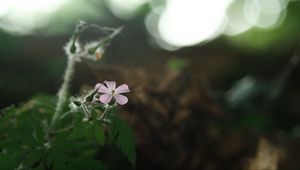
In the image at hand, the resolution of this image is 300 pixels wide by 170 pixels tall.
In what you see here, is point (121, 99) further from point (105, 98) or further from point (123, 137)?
point (123, 137)

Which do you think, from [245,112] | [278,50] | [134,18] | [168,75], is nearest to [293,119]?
[245,112]

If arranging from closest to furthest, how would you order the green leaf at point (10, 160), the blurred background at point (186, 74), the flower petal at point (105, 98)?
the flower petal at point (105, 98) → the green leaf at point (10, 160) → the blurred background at point (186, 74)

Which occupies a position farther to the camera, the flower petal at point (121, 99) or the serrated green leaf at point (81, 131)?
the serrated green leaf at point (81, 131)

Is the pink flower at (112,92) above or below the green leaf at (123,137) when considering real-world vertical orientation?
above

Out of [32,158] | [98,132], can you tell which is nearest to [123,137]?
[98,132]

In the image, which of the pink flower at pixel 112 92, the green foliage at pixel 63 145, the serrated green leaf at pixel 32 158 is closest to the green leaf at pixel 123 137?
the green foliage at pixel 63 145

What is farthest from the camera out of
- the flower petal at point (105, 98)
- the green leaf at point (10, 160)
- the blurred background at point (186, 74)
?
the blurred background at point (186, 74)

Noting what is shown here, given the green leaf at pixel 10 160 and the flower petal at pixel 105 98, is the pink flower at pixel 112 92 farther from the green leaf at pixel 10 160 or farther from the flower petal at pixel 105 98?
the green leaf at pixel 10 160
